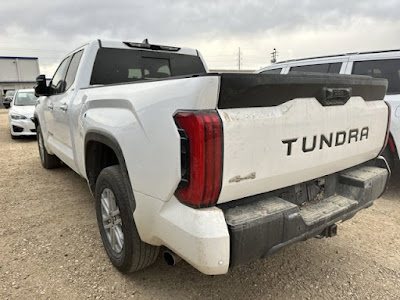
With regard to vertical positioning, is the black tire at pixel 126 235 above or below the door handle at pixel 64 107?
below

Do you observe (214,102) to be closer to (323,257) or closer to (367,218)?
(323,257)

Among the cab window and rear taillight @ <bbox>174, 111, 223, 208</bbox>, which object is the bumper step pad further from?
the cab window

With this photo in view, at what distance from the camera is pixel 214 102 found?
163cm

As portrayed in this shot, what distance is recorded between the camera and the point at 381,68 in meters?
4.68

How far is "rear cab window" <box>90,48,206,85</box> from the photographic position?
360cm

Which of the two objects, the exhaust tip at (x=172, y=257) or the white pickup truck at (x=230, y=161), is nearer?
the white pickup truck at (x=230, y=161)

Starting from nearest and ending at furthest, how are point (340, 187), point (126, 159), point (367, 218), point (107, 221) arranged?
point (126, 159) < point (340, 187) < point (107, 221) < point (367, 218)

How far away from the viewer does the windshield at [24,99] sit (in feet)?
36.0

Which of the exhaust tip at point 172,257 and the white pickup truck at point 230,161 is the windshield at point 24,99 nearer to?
the white pickup truck at point 230,161

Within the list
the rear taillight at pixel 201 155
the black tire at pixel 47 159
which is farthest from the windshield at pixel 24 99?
the rear taillight at pixel 201 155

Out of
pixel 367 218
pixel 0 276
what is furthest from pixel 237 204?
pixel 367 218

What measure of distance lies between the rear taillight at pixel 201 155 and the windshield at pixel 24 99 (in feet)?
35.3

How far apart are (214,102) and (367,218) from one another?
9.89 feet

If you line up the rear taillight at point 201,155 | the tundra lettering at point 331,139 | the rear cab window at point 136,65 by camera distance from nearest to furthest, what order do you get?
1. the rear taillight at point 201,155
2. the tundra lettering at point 331,139
3. the rear cab window at point 136,65
